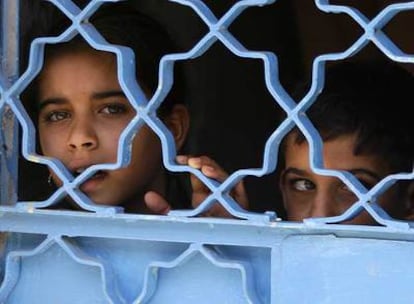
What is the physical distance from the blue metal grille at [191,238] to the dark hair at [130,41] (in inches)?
16.6

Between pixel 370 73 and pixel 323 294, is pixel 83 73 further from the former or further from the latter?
pixel 323 294

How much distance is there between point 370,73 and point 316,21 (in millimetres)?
1044

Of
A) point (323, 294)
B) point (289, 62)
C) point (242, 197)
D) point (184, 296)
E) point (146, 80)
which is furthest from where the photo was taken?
point (289, 62)

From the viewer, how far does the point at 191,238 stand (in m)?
0.93

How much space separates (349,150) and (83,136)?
417mm

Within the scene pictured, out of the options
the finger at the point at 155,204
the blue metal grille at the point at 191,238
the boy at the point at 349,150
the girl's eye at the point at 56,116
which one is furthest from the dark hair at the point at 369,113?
the blue metal grille at the point at 191,238

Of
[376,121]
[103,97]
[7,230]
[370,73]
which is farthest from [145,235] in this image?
[370,73]

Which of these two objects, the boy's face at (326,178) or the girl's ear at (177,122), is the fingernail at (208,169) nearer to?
the boy's face at (326,178)

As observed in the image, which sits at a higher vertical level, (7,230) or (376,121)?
(376,121)

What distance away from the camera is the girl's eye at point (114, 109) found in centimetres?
142

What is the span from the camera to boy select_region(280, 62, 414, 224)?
1.36 meters

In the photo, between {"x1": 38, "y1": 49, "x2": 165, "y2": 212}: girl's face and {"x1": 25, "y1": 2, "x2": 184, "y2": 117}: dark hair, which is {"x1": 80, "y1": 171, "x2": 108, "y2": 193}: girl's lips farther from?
{"x1": 25, "y1": 2, "x2": 184, "y2": 117}: dark hair

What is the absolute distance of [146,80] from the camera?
1.56 m

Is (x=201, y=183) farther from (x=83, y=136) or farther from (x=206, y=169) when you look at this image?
(x=83, y=136)
